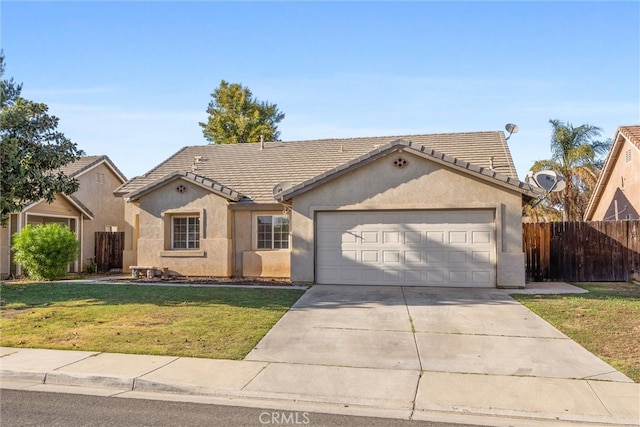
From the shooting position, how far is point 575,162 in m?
27.2

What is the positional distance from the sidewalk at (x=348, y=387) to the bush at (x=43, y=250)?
11.0 m

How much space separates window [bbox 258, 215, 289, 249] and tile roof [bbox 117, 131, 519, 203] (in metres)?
0.72

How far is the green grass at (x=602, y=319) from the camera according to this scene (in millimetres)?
7529

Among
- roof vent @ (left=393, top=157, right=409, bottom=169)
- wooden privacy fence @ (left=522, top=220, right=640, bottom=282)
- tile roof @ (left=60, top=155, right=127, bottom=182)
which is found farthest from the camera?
tile roof @ (left=60, top=155, right=127, bottom=182)

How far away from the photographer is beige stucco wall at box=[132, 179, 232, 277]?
667 inches

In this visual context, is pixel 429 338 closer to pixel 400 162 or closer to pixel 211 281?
pixel 400 162

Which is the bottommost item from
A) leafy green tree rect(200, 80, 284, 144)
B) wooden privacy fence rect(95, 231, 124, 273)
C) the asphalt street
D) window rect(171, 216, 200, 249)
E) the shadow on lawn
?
the asphalt street

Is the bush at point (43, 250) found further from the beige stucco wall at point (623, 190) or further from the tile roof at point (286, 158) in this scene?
the beige stucco wall at point (623, 190)

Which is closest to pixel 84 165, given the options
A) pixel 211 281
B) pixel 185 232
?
pixel 185 232

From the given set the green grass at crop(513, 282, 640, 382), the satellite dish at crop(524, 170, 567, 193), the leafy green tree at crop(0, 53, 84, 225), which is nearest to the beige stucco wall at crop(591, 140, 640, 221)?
the satellite dish at crop(524, 170, 567, 193)

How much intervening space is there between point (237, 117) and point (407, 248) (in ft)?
94.9

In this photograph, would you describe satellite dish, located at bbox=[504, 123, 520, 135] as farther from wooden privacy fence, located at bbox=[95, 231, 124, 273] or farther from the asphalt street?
wooden privacy fence, located at bbox=[95, 231, 124, 273]

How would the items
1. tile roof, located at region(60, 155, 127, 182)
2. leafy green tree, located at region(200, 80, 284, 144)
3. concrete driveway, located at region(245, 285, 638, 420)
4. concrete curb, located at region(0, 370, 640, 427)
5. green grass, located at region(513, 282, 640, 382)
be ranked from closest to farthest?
concrete curb, located at region(0, 370, 640, 427) → concrete driveway, located at region(245, 285, 638, 420) → green grass, located at region(513, 282, 640, 382) → tile roof, located at region(60, 155, 127, 182) → leafy green tree, located at region(200, 80, 284, 144)

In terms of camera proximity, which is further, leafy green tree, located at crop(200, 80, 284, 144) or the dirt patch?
leafy green tree, located at crop(200, 80, 284, 144)
